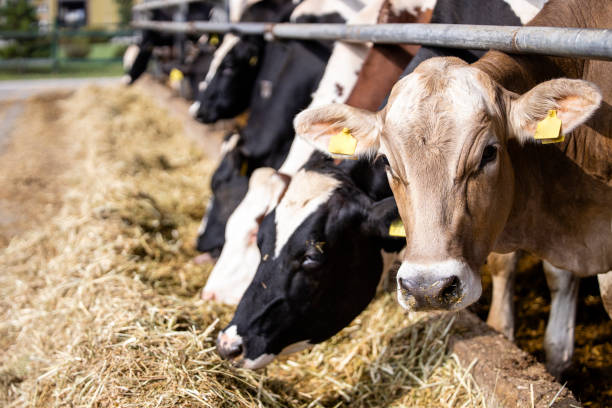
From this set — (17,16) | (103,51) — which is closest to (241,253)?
(17,16)

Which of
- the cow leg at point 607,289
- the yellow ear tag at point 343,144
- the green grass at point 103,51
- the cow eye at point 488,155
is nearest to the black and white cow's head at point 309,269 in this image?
the yellow ear tag at point 343,144

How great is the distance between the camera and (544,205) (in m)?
2.57

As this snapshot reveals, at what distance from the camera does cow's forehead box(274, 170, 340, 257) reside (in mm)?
2838

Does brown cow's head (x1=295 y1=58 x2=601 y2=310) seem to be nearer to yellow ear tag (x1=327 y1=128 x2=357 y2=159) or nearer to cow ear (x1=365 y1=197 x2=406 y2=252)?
yellow ear tag (x1=327 y1=128 x2=357 y2=159)

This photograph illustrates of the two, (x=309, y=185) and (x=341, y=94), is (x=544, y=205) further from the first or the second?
(x=341, y=94)

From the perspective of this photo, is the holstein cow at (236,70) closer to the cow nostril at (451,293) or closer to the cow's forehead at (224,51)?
the cow's forehead at (224,51)

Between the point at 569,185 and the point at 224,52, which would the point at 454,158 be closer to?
the point at 569,185

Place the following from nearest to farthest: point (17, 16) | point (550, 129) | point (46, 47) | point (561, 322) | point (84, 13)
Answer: point (550, 129)
point (561, 322)
point (46, 47)
point (17, 16)
point (84, 13)

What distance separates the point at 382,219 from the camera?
2.76m

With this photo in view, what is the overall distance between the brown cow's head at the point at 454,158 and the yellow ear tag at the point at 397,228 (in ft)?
1.59

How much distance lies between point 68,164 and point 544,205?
6817 mm

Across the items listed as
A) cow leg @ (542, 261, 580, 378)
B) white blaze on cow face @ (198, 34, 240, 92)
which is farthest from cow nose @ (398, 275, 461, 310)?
white blaze on cow face @ (198, 34, 240, 92)

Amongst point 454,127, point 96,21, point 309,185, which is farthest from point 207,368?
point 96,21

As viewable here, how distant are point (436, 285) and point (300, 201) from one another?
1093 millimetres
